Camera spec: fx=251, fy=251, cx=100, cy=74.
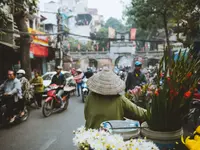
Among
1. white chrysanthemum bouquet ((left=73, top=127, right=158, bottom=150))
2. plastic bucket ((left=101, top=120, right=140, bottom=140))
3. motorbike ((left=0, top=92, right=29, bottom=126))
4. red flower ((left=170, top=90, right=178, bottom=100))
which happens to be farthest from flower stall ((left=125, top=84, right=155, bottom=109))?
motorbike ((left=0, top=92, right=29, bottom=126))

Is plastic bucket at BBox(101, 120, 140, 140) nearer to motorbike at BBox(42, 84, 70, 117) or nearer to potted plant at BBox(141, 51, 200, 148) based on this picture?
potted plant at BBox(141, 51, 200, 148)

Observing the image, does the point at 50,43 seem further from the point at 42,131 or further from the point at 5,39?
the point at 42,131

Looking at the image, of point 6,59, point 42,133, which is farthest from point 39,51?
point 42,133

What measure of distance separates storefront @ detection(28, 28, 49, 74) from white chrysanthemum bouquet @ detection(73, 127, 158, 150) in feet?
49.3

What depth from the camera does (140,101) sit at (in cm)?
375

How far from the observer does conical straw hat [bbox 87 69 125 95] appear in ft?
7.98

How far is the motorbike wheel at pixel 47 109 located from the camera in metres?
7.52

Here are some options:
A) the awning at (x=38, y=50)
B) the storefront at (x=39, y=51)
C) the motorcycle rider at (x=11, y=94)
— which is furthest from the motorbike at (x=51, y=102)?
the awning at (x=38, y=50)

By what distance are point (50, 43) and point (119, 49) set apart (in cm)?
2917

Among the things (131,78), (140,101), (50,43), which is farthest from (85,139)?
(50,43)

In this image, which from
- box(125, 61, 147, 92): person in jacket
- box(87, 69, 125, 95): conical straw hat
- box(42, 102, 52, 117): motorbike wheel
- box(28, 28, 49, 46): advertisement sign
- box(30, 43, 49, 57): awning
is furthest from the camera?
box(28, 28, 49, 46): advertisement sign

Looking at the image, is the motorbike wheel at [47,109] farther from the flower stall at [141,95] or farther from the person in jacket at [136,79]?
the flower stall at [141,95]

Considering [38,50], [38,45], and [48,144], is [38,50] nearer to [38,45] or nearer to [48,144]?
[38,45]

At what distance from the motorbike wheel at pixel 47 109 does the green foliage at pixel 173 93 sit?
234 inches
